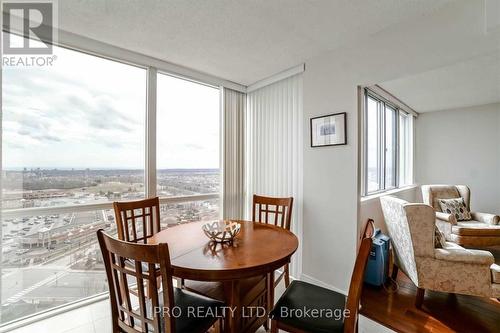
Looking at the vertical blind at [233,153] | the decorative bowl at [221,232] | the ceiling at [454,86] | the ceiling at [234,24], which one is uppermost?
the ceiling at [234,24]

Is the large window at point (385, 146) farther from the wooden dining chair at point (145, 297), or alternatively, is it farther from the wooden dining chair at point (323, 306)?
the wooden dining chair at point (145, 297)

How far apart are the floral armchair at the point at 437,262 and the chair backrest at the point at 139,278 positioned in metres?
2.14

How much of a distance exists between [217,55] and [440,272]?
122 inches

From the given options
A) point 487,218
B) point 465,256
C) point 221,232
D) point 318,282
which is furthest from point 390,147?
point 221,232

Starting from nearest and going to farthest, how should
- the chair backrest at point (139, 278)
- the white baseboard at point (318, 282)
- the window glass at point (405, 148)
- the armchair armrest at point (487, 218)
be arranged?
the chair backrest at point (139, 278)
the white baseboard at point (318, 282)
the armchair armrest at point (487, 218)
the window glass at point (405, 148)

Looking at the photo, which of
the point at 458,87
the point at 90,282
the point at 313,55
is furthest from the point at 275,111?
the point at 90,282

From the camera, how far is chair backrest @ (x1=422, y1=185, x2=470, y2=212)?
→ 359cm

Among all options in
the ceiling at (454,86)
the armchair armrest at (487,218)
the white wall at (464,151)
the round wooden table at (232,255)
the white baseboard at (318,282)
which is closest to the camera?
the round wooden table at (232,255)

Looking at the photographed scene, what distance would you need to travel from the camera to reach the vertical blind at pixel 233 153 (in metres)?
3.28

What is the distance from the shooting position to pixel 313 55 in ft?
8.27

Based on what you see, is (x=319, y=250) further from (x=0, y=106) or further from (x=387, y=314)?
(x=0, y=106)

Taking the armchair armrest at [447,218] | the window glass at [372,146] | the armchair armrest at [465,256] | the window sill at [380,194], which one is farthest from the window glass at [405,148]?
the armchair armrest at [465,256]

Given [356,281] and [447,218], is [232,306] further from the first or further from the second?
[447,218]

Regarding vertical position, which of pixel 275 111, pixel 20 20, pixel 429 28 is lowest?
pixel 275 111
